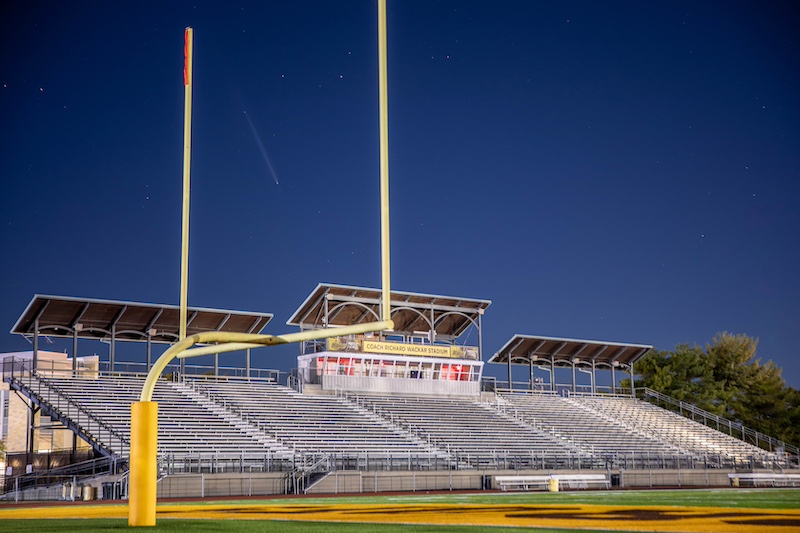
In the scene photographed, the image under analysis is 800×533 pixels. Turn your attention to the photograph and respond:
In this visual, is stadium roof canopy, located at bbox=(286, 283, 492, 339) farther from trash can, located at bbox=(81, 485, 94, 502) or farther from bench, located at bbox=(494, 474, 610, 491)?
trash can, located at bbox=(81, 485, 94, 502)

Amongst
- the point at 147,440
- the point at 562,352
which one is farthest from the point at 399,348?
the point at 147,440

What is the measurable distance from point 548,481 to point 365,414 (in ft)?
32.2

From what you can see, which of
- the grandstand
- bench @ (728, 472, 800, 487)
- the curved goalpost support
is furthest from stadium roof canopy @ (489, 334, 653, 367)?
the curved goalpost support

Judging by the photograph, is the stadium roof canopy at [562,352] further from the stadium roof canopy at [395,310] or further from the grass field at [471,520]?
the grass field at [471,520]

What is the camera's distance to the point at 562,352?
51.0m

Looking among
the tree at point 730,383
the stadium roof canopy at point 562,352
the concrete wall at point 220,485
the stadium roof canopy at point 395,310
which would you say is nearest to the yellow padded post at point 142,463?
the concrete wall at point 220,485

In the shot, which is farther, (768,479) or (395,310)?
(395,310)

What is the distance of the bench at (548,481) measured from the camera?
3091 centimetres

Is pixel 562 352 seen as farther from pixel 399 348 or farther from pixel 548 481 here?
pixel 548 481

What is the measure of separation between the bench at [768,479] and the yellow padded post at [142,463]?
26059 millimetres

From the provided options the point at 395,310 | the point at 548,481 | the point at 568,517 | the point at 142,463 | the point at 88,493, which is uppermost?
the point at 395,310

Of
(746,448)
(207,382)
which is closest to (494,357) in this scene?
(746,448)

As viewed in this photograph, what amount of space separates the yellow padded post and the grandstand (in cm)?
1562

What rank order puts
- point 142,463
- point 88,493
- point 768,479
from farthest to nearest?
Answer: point 768,479, point 88,493, point 142,463
